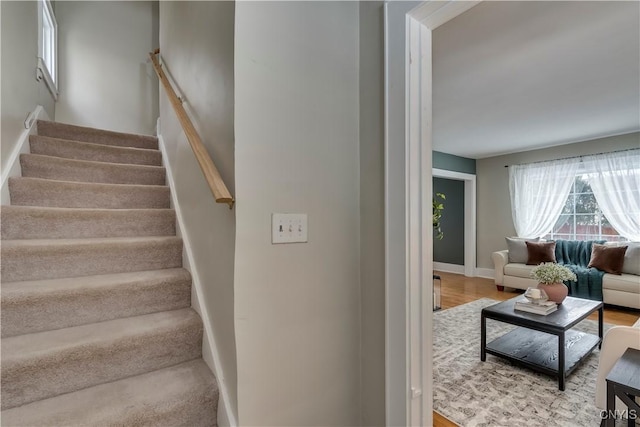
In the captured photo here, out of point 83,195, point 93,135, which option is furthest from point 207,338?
point 93,135

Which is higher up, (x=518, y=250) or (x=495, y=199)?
(x=495, y=199)

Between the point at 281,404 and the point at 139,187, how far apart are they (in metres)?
1.83

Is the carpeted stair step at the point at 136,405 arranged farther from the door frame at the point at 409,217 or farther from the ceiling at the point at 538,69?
the ceiling at the point at 538,69

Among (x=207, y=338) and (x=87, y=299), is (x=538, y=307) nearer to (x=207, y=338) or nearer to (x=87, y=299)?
(x=207, y=338)

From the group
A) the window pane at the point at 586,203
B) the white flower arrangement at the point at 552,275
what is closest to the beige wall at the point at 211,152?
the white flower arrangement at the point at 552,275

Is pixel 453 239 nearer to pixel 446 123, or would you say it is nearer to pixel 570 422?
Answer: pixel 446 123

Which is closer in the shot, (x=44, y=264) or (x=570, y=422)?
(x=44, y=264)

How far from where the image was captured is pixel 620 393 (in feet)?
4.59

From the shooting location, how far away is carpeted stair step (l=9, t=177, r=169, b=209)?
1920 mm

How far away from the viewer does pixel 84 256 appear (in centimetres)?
171

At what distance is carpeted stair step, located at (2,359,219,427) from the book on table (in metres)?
2.56

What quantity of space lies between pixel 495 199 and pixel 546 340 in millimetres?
3849

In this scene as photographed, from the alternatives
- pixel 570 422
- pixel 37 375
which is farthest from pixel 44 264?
pixel 570 422

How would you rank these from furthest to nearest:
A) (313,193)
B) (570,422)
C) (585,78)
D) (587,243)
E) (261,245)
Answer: (587,243)
(585,78)
(570,422)
(313,193)
(261,245)
